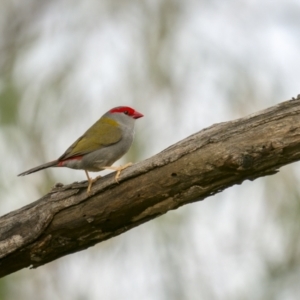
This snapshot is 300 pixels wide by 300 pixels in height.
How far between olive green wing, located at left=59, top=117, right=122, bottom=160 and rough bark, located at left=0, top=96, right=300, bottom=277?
2.85 ft

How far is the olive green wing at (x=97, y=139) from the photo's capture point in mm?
5215

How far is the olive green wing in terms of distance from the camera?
17.1 ft

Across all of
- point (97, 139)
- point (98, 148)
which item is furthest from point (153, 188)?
point (97, 139)

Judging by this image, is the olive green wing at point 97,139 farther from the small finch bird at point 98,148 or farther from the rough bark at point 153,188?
the rough bark at point 153,188

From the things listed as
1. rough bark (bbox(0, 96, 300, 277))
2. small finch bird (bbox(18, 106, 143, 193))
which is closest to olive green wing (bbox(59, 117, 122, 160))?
small finch bird (bbox(18, 106, 143, 193))

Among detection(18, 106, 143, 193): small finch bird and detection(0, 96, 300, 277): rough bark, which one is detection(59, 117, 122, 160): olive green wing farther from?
detection(0, 96, 300, 277): rough bark

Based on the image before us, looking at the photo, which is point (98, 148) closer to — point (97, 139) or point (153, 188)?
point (97, 139)

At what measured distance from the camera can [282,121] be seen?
12.0 ft

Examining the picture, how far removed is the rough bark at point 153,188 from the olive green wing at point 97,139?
870 mm

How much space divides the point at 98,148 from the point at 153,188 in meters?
1.49

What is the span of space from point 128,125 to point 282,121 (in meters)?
2.41

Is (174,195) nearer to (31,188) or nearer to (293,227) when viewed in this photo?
(293,227)

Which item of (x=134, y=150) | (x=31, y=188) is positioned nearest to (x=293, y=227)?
(x=134, y=150)

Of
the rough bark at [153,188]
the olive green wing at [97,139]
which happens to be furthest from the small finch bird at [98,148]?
the rough bark at [153,188]
